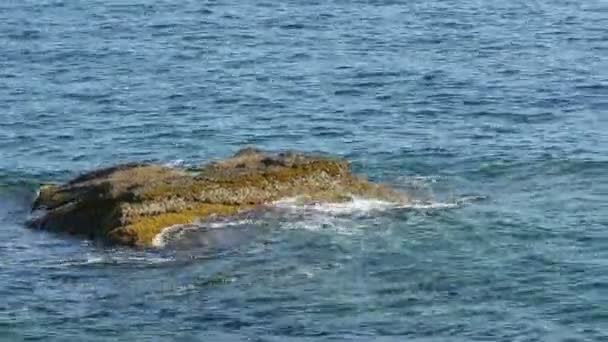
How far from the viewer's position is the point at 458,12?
63812 millimetres

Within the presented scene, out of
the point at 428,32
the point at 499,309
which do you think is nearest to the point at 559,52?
the point at 428,32

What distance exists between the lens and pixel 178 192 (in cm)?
3538

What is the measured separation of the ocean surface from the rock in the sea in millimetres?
566

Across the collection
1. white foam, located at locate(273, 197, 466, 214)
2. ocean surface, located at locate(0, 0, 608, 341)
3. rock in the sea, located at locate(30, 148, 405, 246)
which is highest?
rock in the sea, located at locate(30, 148, 405, 246)

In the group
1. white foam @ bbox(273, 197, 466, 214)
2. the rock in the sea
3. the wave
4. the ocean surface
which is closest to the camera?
the ocean surface

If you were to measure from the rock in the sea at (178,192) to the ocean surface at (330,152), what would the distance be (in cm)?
57

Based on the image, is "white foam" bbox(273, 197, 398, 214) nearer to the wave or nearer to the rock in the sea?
the wave

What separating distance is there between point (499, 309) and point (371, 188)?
7667 mm

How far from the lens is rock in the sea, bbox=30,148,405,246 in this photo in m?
34.5

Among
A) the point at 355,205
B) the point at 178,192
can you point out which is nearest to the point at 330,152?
the point at 355,205

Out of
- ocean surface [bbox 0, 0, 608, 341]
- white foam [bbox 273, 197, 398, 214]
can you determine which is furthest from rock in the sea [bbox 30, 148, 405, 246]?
Answer: ocean surface [bbox 0, 0, 608, 341]

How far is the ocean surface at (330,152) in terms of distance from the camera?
30312 millimetres

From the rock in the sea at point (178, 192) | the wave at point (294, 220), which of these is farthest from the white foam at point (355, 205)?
the rock in the sea at point (178, 192)

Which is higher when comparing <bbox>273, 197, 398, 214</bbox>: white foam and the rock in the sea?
the rock in the sea
